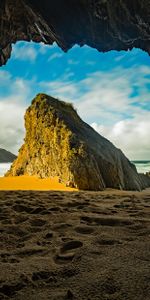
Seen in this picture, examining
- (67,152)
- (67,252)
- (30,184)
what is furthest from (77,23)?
(67,252)

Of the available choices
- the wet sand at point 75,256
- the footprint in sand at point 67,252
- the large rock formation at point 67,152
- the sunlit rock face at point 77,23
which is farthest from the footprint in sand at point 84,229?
the sunlit rock face at point 77,23

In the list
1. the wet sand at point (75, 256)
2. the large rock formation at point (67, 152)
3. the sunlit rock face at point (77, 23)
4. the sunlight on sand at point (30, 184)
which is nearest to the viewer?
the wet sand at point (75, 256)

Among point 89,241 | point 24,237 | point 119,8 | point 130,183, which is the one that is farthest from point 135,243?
point 119,8

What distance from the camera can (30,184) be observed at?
29.1ft

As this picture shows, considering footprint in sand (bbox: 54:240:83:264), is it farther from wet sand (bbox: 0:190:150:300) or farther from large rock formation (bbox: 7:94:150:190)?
large rock formation (bbox: 7:94:150:190)

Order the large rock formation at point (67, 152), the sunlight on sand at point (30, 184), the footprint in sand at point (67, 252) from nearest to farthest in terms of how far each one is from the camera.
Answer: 1. the footprint in sand at point (67, 252)
2. the large rock formation at point (67, 152)
3. the sunlight on sand at point (30, 184)

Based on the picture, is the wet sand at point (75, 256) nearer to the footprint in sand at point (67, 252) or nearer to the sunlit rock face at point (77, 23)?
the footprint in sand at point (67, 252)

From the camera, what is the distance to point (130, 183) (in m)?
10.2

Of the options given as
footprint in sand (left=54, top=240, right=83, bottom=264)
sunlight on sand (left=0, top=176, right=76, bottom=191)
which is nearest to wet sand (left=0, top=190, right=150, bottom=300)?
footprint in sand (left=54, top=240, right=83, bottom=264)

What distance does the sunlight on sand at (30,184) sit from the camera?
8.36 meters

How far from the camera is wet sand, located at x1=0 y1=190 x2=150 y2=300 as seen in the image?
5.26 feet

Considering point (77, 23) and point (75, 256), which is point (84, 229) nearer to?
point (75, 256)

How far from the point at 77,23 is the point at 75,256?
33.2ft

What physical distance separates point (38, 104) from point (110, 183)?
11.6 ft
